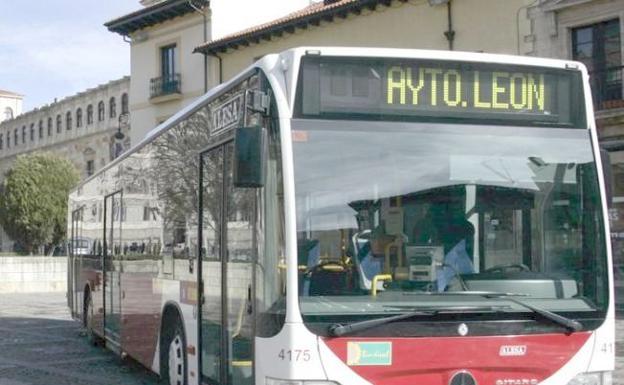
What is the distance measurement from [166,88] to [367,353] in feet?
103

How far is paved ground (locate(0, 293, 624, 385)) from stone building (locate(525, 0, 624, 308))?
520cm

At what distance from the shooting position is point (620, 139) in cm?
2039

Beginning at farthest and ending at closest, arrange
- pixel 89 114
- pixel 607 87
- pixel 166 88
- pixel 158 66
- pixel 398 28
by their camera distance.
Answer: pixel 89 114, pixel 158 66, pixel 166 88, pixel 398 28, pixel 607 87

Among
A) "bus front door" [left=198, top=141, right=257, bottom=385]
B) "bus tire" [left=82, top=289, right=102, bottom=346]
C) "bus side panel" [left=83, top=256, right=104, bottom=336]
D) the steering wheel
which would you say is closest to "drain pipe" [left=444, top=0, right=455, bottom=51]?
"bus side panel" [left=83, top=256, right=104, bottom=336]

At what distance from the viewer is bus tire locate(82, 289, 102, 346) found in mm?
12828

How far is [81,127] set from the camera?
63.1 meters

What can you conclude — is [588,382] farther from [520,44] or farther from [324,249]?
[520,44]

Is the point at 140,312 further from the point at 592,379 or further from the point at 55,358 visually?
the point at 592,379

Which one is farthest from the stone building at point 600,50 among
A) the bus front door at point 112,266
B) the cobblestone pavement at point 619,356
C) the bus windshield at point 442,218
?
the bus windshield at point 442,218

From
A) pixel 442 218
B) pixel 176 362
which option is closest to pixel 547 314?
→ pixel 442 218

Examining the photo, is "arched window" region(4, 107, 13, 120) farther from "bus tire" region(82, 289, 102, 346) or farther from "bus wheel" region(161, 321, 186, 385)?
"bus wheel" region(161, 321, 186, 385)

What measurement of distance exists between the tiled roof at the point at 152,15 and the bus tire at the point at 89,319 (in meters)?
21.8

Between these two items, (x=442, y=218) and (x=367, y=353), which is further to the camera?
(x=442, y=218)

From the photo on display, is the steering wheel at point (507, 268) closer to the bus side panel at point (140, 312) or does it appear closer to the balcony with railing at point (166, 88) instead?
the bus side panel at point (140, 312)
